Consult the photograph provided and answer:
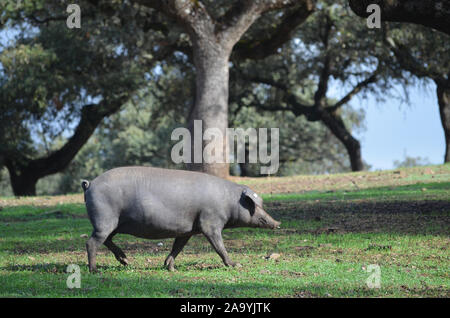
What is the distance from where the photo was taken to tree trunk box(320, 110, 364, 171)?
33.4m

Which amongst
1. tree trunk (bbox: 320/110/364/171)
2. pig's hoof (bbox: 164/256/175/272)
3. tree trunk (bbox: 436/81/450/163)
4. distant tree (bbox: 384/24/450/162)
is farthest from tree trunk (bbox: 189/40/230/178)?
tree trunk (bbox: 320/110/364/171)

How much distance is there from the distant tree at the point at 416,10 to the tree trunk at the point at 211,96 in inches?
310

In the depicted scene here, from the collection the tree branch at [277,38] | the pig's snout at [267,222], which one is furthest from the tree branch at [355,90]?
the pig's snout at [267,222]

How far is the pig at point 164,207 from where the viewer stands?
8.20 metres

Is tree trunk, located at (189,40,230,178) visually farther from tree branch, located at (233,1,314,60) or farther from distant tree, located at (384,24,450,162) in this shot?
distant tree, located at (384,24,450,162)

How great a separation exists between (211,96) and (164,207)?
42.1ft

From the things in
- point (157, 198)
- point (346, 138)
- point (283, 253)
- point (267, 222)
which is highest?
point (346, 138)

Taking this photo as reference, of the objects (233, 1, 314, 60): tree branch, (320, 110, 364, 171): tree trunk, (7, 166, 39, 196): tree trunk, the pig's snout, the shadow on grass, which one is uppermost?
(233, 1, 314, 60): tree branch

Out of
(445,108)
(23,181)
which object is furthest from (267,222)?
(23,181)

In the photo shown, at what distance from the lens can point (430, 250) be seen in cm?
1012

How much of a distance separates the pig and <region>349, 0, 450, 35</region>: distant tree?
21.6 feet

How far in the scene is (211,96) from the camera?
822 inches

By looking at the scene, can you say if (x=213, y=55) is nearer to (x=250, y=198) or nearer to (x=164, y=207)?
(x=250, y=198)
